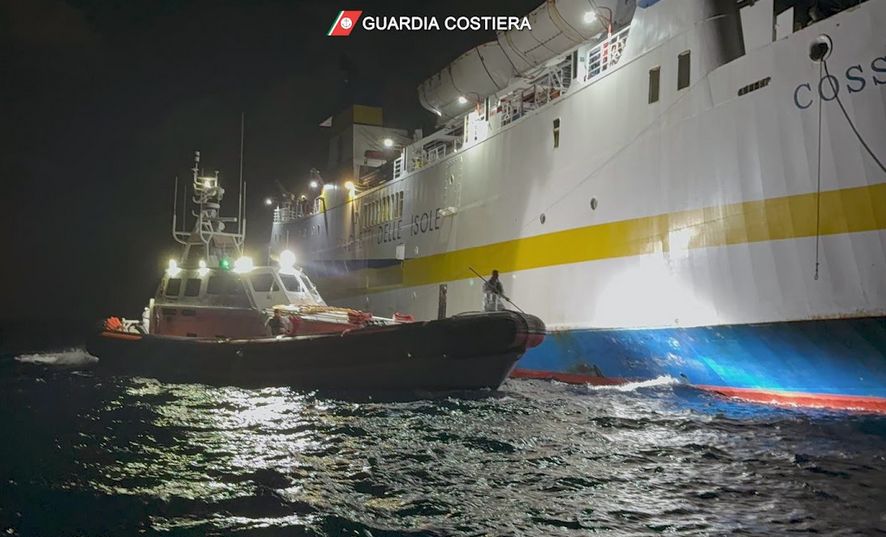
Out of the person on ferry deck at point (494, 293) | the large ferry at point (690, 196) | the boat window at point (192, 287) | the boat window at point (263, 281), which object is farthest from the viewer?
the boat window at point (192, 287)

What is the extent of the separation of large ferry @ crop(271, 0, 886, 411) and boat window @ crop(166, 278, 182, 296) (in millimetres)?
6859

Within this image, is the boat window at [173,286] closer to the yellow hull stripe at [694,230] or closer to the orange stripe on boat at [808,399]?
the yellow hull stripe at [694,230]

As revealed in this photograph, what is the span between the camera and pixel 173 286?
51.2ft

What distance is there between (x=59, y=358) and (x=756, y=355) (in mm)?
20196

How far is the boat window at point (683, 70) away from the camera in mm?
11016

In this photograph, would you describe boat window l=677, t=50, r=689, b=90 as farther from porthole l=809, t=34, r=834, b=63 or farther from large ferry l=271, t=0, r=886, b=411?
porthole l=809, t=34, r=834, b=63

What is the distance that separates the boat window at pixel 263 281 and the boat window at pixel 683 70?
30.2 ft

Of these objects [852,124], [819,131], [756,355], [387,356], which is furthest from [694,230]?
[387,356]

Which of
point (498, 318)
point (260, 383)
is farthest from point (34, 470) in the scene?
point (498, 318)

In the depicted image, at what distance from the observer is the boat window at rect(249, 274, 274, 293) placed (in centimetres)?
1441

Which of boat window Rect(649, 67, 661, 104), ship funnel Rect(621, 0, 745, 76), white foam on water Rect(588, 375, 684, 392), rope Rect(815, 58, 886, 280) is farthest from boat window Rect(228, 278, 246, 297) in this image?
rope Rect(815, 58, 886, 280)

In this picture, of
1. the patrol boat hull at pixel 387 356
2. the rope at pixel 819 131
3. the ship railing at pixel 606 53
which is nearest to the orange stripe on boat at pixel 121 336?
the patrol boat hull at pixel 387 356

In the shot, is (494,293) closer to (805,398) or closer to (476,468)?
(805,398)

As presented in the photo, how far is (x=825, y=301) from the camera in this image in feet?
28.1
